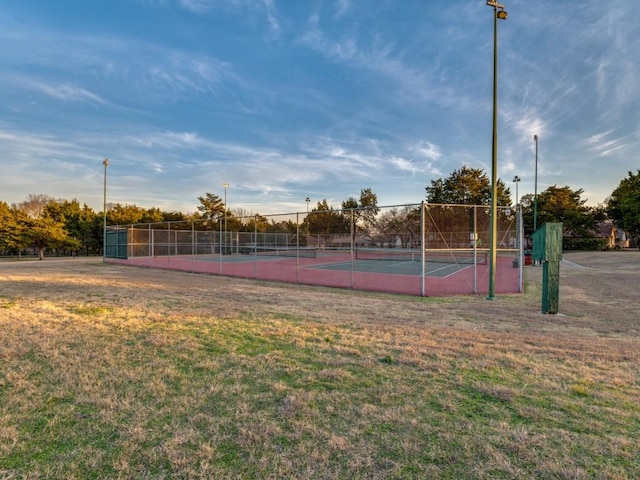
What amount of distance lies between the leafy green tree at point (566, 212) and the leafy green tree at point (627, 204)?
7.62 ft

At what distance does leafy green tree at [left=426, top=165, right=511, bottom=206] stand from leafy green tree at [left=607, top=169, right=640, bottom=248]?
1188 centimetres

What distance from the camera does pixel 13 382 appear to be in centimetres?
337

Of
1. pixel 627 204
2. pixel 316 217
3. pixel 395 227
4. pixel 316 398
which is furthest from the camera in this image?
pixel 627 204

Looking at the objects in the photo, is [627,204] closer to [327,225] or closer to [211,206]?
[327,225]

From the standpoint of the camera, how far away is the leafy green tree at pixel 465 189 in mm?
45906

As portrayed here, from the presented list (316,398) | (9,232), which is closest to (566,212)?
(316,398)

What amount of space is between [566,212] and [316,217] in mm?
36431

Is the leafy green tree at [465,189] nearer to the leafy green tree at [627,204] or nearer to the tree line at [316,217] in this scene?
the tree line at [316,217]

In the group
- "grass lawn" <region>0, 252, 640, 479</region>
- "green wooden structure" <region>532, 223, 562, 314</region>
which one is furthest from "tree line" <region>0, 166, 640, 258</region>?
"grass lawn" <region>0, 252, 640, 479</region>

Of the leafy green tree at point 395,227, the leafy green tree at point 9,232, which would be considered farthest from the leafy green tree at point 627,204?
the leafy green tree at point 9,232

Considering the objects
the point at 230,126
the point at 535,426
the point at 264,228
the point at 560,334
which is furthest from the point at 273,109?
the point at 535,426

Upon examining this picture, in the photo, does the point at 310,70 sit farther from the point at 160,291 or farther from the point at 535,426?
the point at 535,426

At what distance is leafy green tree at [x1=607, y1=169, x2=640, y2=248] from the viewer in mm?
36219

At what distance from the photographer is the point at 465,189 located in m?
46.2
